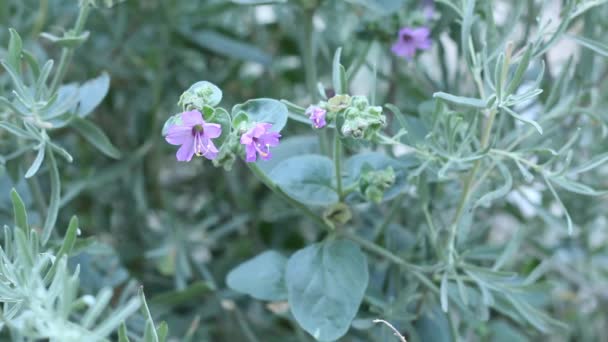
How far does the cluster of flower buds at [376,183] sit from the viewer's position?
2.02 ft

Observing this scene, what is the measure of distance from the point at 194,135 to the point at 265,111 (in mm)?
56

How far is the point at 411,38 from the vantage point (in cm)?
75

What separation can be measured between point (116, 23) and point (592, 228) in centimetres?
58

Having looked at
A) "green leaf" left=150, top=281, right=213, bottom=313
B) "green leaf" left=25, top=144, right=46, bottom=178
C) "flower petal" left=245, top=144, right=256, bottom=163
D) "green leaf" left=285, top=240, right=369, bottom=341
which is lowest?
"green leaf" left=150, top=281, right=213, bottom=313

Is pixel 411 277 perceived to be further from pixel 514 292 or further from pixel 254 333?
pixel 254 333

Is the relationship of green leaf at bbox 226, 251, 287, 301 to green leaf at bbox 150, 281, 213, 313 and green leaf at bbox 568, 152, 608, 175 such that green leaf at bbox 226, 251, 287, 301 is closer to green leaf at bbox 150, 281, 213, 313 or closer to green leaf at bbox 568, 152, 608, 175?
green leaf at bbox 150, 281, 213, 313

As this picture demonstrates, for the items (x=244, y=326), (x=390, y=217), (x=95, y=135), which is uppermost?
(x=95, y=135)

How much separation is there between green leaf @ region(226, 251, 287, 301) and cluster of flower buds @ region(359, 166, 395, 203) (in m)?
0.11

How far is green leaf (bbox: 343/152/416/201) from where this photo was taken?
649 mm

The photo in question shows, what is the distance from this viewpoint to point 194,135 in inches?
21.0

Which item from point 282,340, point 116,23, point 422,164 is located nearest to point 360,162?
point 422,164

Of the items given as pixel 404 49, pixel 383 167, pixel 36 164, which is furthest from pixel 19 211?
pixel 404 49

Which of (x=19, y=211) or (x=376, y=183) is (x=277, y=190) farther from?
(x=19, y=211)

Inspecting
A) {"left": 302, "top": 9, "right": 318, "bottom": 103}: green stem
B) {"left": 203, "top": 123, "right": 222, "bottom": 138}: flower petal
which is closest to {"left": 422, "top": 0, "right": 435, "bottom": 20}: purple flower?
{"left": 302, "top": 9, "right": 318, "bottom": 103}: green stem
